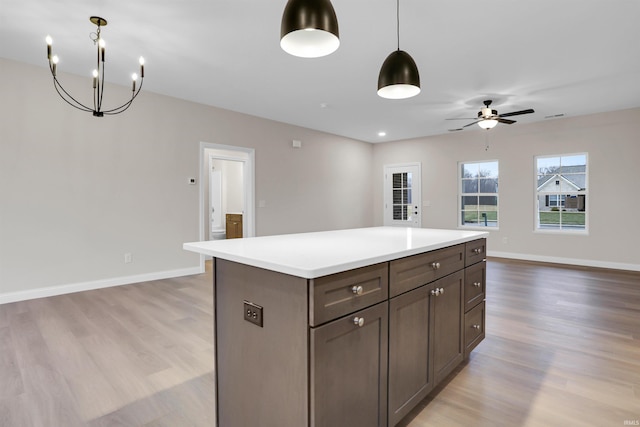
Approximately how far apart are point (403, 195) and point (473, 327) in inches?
243

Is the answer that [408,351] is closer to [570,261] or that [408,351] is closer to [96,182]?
[96,182]

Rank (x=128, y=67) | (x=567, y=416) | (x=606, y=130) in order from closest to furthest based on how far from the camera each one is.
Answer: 1. (x=567, y=416)
2. (x=128, y=67)
3. (x=606, y=130)

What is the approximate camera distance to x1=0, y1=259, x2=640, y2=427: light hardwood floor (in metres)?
1.72

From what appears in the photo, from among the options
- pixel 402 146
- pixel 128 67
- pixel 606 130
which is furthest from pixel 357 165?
pixel 128 67

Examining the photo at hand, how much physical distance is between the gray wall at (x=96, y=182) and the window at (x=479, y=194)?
4.42 m

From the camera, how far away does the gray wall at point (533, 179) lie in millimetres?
5484

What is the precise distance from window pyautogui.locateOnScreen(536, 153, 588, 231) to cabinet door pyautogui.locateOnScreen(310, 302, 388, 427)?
20.8 ft

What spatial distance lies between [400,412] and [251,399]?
0.71 metres

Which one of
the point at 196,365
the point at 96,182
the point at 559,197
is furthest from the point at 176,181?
the point at 559,197

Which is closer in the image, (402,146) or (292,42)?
(292,42)

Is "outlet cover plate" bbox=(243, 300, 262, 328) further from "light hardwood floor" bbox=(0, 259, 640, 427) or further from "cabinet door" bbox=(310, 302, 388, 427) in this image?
"light hardwood floor" bbox=(0, 259, 640, 427)

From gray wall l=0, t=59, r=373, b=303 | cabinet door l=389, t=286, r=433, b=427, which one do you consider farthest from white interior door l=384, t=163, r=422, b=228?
cabinet door l=389, t=286, r=433, b=427

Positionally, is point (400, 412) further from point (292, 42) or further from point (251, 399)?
point (292, 42)

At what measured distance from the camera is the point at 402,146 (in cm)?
816
